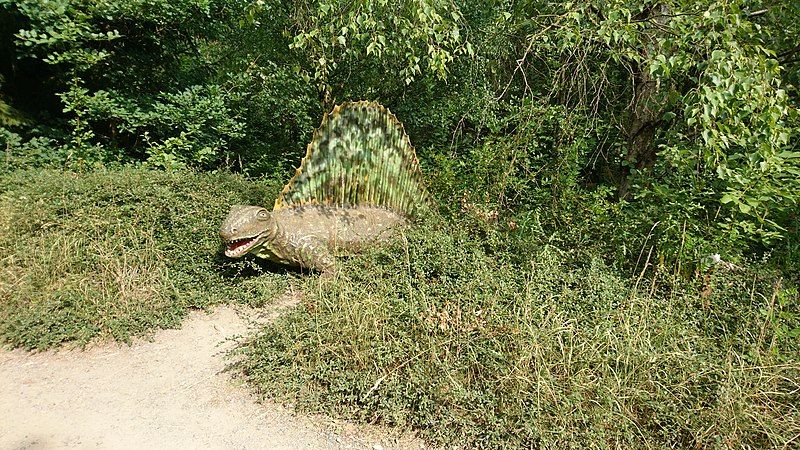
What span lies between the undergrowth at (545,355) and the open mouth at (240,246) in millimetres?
587

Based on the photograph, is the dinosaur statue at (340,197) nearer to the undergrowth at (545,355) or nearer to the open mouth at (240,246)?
the open mouth at (240,246)

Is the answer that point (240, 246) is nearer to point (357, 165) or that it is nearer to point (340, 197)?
point (340, 197)

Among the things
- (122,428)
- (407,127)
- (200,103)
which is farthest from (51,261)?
(407,127)

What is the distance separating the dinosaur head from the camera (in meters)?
4.19

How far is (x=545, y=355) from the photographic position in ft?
10.5

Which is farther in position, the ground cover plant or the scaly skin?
the scaly skin

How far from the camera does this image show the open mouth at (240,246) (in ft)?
14.0

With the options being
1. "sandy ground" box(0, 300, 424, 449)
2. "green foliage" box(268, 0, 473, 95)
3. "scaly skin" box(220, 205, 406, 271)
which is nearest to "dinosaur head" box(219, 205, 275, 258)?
"scaly skin" box(220, 205, 406, 271)

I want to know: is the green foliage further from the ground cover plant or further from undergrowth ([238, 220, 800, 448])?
undergrowth ([238, 220, 800, 448])

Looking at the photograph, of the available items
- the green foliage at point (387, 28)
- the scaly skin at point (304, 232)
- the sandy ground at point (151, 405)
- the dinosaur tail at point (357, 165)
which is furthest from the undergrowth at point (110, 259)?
the green foliage at point (387, 28)

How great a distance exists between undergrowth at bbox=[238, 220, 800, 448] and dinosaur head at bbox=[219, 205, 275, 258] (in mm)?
587

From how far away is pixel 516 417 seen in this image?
9.67 feet

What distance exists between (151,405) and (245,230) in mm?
1436

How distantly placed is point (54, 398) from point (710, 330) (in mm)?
4274
